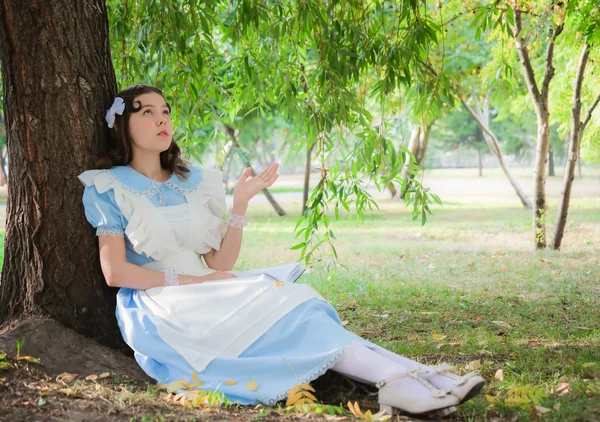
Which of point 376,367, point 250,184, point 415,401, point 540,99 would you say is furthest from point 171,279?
point 540,99

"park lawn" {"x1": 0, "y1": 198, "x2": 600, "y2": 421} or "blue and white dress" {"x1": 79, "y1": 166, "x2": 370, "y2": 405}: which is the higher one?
"blue and white dress" {"x1": 79, "y1": 166, "x2": 370, "y2": 405}

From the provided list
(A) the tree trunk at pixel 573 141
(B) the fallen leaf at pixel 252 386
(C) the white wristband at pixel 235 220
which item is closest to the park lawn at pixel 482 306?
(B) the fallen leaf at pixel 252 386

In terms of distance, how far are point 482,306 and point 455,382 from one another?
2.91 m

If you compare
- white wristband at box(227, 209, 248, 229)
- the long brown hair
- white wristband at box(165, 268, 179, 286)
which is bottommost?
white wristband at box(165, 268, 179, 286)

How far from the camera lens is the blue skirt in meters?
2.75

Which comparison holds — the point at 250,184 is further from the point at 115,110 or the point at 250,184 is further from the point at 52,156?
the point at 52,156

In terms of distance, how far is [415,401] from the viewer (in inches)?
100

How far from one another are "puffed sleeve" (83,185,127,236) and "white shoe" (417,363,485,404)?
1.41 metres

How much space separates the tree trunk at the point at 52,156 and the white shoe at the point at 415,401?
54.4 inches

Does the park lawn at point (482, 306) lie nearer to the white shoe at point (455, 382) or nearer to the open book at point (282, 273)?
the white shoe at point (455, 382)

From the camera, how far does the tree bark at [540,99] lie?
7855 millimetres

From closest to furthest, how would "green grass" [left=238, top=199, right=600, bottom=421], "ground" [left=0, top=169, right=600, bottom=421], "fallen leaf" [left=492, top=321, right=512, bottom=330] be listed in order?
"ground" [left=0, top=169, right=600, bottom=421] < "green grass" [left=238, top=199, right=600, bottom=421] < "fallen leaf" [left=492, top=321, right=512, bottom=330]

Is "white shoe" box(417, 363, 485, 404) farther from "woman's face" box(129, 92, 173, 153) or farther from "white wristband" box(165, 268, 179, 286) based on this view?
"woman's face" box(129, 92, 173, 153)

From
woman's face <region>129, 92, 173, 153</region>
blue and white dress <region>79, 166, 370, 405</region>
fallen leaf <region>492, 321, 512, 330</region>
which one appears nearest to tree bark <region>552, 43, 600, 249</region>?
fallen leaf <region>492, 321, 512, 330</region>
